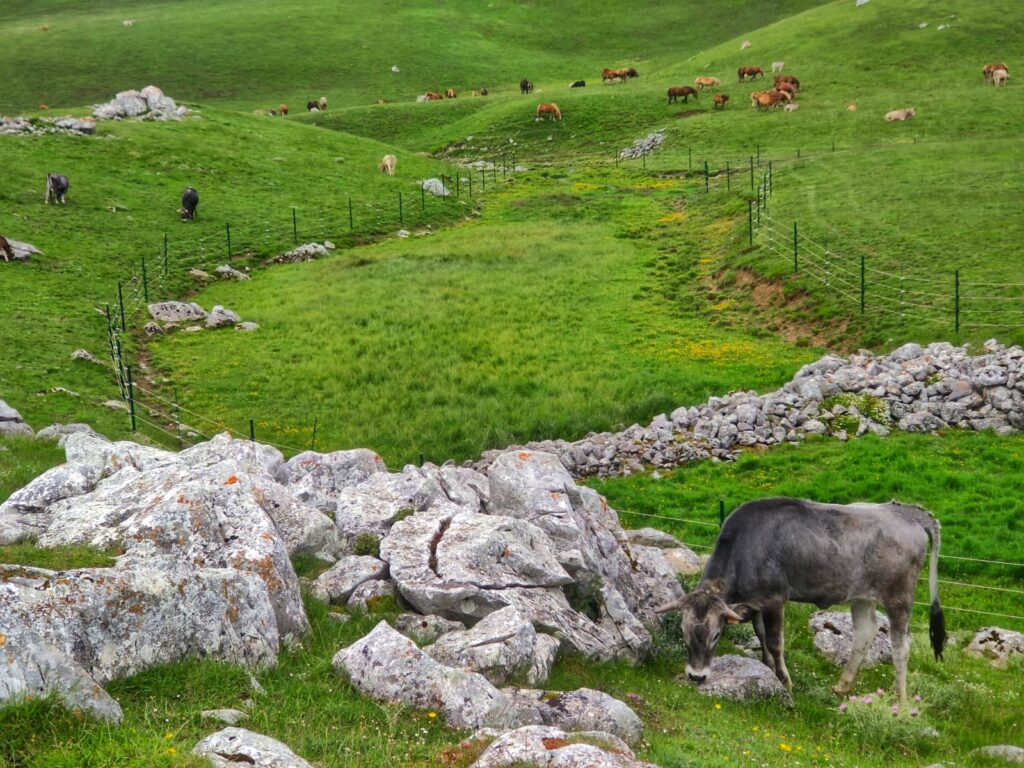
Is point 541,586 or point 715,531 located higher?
point 541,586

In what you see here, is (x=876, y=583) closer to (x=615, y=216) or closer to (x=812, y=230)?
(x=812, y=230)

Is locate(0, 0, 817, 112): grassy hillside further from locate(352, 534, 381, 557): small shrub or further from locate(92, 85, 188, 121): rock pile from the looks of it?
locate(352, 534, 381, 557): small shrub

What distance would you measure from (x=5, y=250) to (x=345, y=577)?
35.5 m

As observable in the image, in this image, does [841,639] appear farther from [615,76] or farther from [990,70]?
[615,76]

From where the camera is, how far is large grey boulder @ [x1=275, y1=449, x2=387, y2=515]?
56.3 ft

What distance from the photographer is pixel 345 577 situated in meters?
12.8

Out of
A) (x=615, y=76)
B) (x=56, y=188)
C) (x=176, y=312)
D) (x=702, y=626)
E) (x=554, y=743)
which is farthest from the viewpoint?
(x=615, y=76)

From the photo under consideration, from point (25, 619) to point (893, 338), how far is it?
28.6 meters

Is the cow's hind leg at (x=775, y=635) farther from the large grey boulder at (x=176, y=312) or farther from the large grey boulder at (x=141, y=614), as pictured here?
the large grey boulder at (x=176, y=312)

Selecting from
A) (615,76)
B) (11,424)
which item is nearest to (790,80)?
(615,76)

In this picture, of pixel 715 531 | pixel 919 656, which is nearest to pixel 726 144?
pixel 715 531

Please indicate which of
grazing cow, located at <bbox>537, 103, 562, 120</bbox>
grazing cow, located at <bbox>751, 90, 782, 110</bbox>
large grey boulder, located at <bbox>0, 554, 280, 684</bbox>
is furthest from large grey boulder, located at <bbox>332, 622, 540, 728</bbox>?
grazing cow, located at <bbox>537, 103, 562, 120</bbox>

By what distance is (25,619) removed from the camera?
28.2ft

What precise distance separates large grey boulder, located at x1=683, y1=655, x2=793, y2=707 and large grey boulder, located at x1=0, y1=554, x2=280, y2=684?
19.0ft
